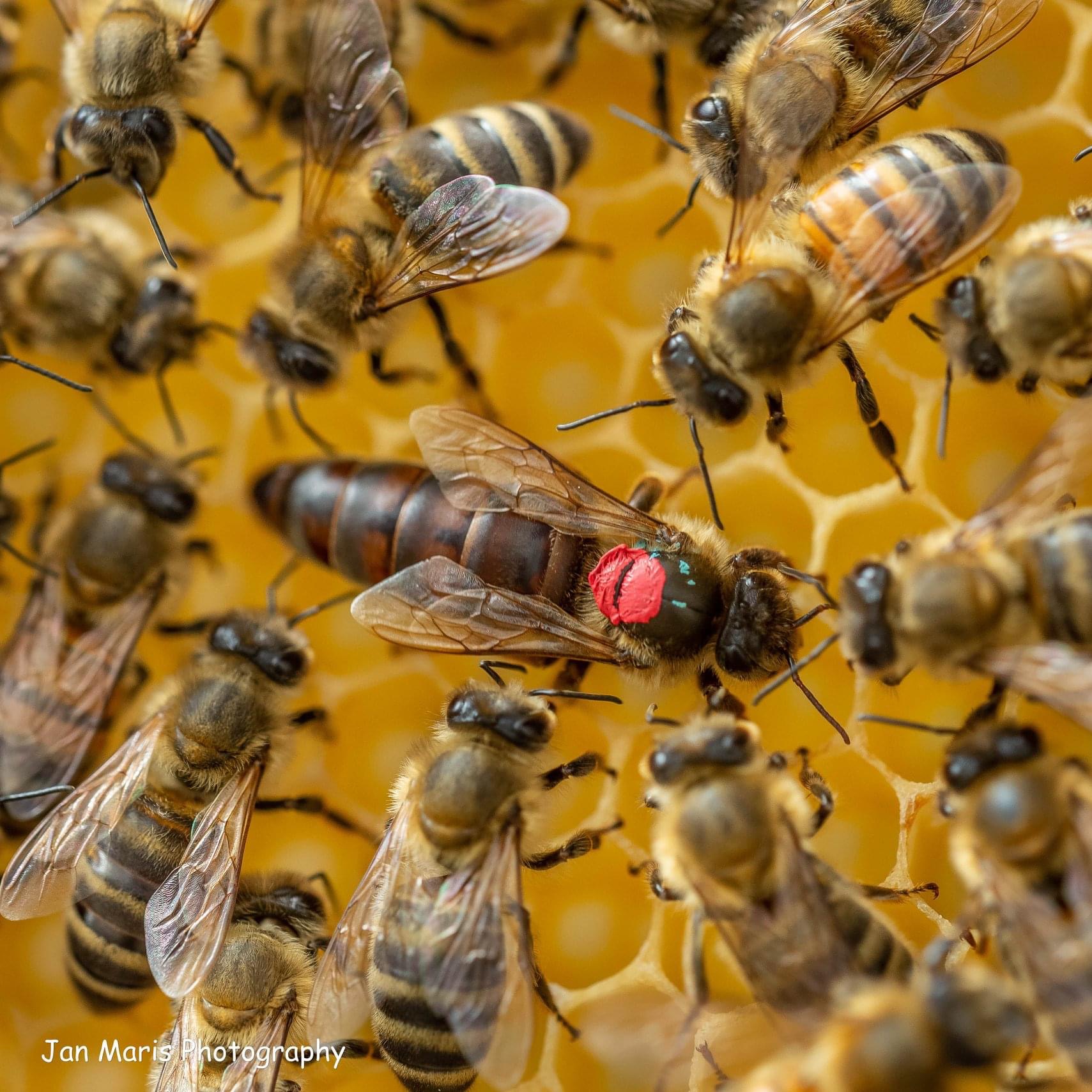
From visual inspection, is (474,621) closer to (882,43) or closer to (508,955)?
(508,955)

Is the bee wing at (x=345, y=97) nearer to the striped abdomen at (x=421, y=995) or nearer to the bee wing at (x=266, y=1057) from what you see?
the striped abdomen at (x=421, y=995)

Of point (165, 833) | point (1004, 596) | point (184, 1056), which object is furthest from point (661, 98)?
point (184, 1056)

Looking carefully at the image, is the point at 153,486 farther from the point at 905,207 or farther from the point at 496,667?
the point at 905,207

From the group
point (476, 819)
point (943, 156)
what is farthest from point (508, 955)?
point (943, 156)

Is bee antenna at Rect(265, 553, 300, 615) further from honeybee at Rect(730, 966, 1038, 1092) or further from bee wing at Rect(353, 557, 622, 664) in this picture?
honeybee at Rect(730, 966, 1038, 1092)

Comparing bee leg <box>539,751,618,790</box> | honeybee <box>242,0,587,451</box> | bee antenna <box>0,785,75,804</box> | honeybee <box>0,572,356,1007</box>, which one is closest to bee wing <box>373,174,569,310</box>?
honeybee <box>242,0,587,451</box>

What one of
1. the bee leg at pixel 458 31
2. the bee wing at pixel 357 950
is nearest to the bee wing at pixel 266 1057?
the bee wing at pixel 357 950
